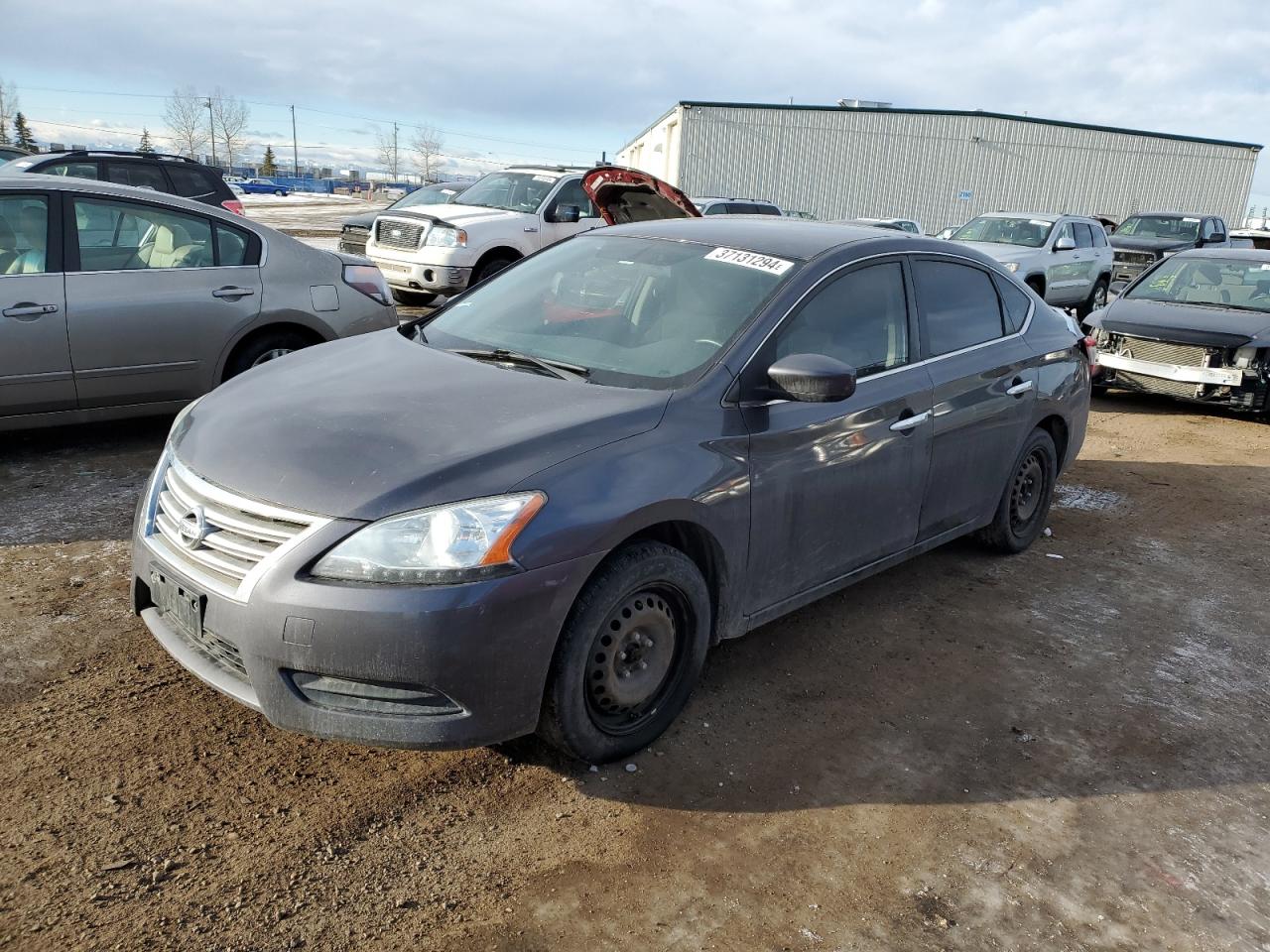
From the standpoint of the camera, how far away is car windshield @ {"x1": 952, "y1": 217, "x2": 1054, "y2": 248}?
15.6 m

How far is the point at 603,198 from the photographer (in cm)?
750

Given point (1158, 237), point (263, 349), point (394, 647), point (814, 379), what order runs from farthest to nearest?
point (1158, 237) → point (263, 349) → point (814, 379) → point (394, 647)

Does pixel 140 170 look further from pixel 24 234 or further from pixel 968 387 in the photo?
pixel 968 387

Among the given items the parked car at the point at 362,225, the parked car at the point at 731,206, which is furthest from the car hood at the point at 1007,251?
the parked car at the point at 362,225

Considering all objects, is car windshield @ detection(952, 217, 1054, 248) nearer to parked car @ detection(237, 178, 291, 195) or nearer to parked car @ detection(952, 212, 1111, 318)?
parked car @ detection(952, 212, 1111, 318)

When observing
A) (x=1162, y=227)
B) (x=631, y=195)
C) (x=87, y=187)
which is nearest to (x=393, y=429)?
(x=87, y=187)

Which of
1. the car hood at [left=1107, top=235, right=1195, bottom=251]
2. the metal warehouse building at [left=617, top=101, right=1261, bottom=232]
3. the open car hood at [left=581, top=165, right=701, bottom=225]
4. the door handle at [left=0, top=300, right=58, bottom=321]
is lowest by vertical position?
the door handle at [left=0, top=300, right=58, bottom=321]

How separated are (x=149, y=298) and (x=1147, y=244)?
19.1m

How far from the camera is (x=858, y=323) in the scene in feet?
13.4

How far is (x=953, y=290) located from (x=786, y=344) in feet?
4.57

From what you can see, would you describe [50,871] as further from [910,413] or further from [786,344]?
[910,413]

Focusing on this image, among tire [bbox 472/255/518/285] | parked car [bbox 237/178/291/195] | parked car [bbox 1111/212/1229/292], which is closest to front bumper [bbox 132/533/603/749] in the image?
tire [bbox 472/255/518/285]

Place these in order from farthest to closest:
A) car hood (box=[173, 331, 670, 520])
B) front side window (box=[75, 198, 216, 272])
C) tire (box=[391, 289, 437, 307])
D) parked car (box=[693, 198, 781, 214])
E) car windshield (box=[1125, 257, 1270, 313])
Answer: parked car (box=[693, 198, 781, 214]) < tire (box=[391, 289, 437, 307]) < car windshield (box=[1125, 257, 1270, 313]) < front side window (box=[75, 198, 216, 272]) < car hood (box=[173, 331, 670, 520])

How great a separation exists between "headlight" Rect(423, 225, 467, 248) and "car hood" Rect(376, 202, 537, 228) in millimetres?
80
